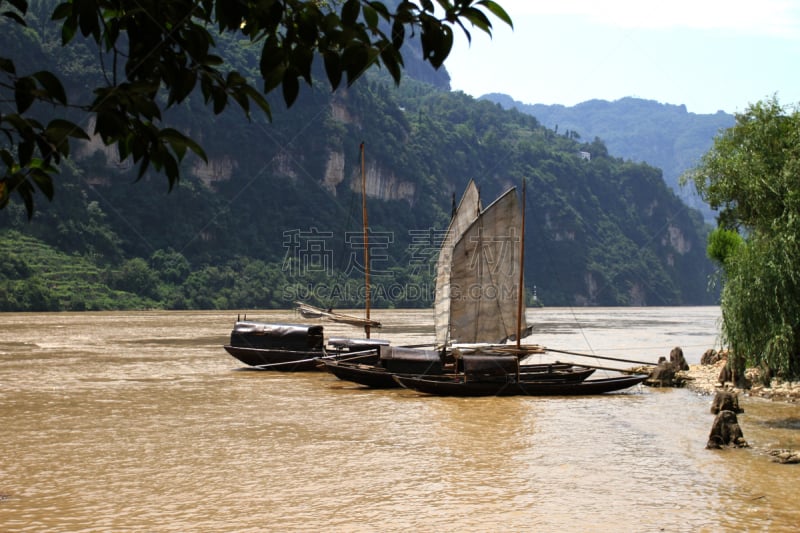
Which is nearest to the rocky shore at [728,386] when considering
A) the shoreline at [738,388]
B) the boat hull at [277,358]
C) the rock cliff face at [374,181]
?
the shoreline at [738,388]

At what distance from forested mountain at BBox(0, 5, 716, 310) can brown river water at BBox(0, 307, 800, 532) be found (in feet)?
122

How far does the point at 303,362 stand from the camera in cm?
2614

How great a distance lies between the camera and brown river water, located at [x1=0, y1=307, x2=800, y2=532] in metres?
9.71

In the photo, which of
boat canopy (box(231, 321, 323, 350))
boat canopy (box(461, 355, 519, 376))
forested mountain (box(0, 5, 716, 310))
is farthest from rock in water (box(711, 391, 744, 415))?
forested mountain (box(0, 5, 716, 310))

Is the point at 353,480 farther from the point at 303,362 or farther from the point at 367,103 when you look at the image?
the point at 367,103

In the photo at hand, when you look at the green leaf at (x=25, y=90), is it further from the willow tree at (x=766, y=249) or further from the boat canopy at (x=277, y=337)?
the boat canopy at (x=277, y=337)

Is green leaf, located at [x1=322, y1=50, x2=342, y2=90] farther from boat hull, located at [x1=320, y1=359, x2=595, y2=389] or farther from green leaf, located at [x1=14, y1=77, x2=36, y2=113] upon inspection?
boat hull, located at [x1=320, y1=359, x2=595, y2=389]

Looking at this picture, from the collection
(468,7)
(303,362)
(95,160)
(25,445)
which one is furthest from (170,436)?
(95,160)

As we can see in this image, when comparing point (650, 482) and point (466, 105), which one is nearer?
point (650, 482)

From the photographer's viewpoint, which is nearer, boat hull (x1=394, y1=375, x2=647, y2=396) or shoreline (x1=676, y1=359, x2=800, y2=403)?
shoreline (x1=676, y1=359, x2=800, y2=403)

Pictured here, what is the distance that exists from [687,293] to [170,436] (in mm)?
171287

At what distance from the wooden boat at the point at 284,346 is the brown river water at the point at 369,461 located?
2725mm

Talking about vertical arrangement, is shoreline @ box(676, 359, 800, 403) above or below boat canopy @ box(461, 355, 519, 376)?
below

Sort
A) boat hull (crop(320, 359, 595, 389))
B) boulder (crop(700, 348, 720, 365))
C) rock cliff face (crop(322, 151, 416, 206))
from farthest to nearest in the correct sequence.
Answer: rock cliff face (crop(322, 151, 416, 206)) → boulder (crop(700, 348, 720, 365)) → boat hull (crop(320, 359, 595, 389))
